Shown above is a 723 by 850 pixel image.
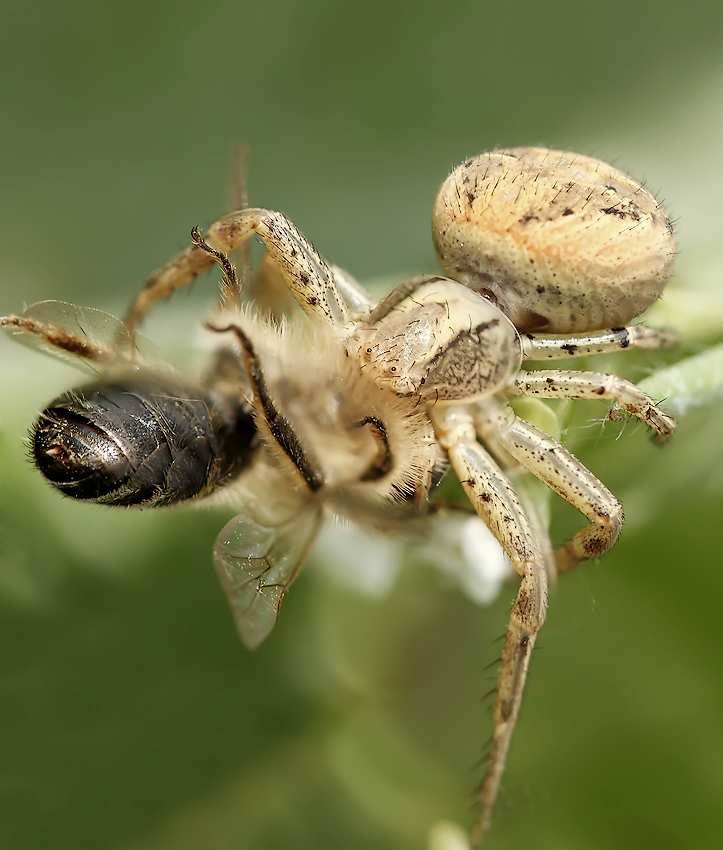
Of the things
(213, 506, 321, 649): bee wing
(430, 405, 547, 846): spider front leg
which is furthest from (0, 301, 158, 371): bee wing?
(430, 405, 547, 846): spider front leg

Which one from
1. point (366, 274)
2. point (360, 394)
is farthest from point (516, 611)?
point (366, 274)

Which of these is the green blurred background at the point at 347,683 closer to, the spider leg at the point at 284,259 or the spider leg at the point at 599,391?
the spider leg at the point at 599,391

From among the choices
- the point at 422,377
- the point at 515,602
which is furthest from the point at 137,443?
the point at 515,602

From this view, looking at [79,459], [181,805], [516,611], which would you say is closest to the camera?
[79,459]

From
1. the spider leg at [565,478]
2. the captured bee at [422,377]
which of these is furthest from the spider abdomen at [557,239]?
the spider leg at [565,478]

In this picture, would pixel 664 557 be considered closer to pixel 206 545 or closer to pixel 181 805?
pixel 206 545

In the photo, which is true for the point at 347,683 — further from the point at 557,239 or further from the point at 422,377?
the point at 557,239
